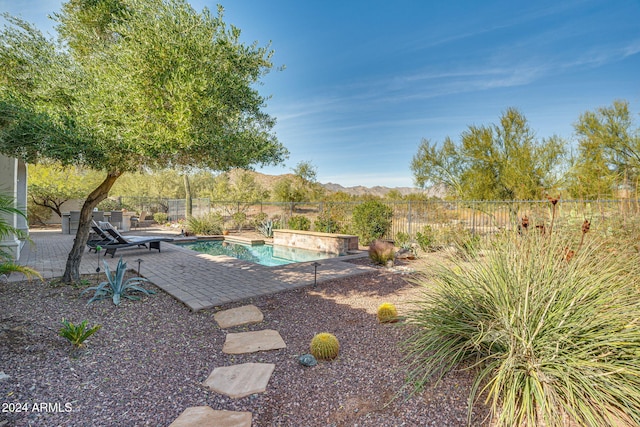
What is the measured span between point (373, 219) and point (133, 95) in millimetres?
8468

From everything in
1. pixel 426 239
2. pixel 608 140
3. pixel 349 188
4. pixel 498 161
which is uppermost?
pixel 349 188

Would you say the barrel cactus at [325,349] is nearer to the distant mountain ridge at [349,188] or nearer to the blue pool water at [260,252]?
the blue pool water at [260,252]

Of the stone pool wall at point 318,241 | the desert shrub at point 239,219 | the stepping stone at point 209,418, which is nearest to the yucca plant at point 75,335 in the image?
the stepping stone at point 209,418

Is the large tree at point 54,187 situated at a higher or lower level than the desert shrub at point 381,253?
higher

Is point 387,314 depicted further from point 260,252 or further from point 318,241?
point 260,252

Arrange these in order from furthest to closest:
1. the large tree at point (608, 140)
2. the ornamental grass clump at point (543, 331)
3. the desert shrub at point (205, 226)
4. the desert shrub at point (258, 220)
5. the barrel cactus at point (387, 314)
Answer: the desert shrub at point (258, 220), the desert shrub at point (205, 226), the large tree at point (608, 140), the barrel cactus at point (387, 314), the ornamental grass clump at point (543, 331)

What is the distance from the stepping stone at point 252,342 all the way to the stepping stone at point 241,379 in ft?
1.10

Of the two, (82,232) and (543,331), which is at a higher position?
(82,232)

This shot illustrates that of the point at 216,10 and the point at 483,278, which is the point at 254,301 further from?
the point at 216,10

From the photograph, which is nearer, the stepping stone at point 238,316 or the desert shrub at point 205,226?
the stepping stone at point 238,316

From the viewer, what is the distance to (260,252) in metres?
11.2

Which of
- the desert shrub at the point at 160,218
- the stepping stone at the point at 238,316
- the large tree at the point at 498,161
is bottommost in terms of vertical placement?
the stepping stone at the point at 238,316

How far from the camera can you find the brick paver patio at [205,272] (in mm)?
4941

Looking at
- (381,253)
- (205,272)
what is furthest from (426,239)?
(205,272)
